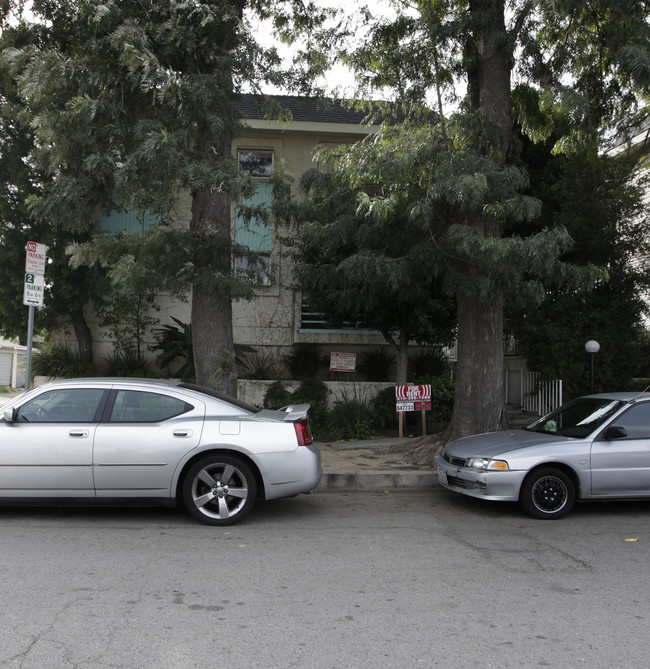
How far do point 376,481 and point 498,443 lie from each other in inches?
79.6

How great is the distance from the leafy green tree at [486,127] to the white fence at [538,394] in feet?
13.4

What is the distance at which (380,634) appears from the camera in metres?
3.66

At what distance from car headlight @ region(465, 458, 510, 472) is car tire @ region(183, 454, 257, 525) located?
2.40 metres

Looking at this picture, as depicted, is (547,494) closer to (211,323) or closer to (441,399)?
(211,323)

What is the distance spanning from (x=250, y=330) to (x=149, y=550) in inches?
409

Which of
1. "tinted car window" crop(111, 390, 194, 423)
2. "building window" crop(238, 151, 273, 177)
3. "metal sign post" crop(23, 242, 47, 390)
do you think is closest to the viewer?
"tinted car window" crop(111, 390, 194, 423)

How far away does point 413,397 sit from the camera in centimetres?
1112

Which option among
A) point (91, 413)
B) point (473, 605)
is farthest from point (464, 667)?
point (91, 413)

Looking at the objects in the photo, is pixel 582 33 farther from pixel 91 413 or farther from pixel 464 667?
pixel 464 667

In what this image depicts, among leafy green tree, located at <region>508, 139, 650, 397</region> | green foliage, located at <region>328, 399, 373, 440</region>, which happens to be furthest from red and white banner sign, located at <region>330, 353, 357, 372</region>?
leafy green tree, located at <region>508, 139, 650, 397</region>

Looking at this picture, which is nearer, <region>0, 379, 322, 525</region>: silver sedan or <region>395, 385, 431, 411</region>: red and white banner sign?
<region>0, 379, 322, 525</region>: silver sedan

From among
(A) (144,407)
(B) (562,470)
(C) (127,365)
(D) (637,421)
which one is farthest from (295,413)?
(C) (127,365)

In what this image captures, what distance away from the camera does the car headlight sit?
6539 millimetres

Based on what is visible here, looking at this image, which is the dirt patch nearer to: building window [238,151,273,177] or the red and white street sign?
the red and white street sign
